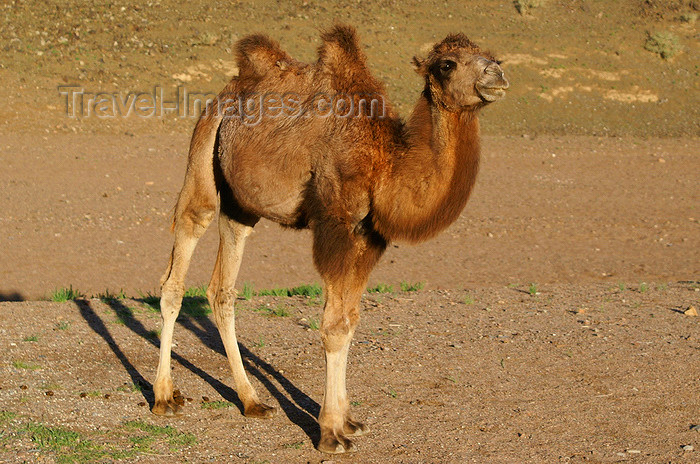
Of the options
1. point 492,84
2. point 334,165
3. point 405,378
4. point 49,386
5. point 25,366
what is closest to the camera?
point 492,84

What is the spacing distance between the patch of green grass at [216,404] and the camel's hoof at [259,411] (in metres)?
0.21

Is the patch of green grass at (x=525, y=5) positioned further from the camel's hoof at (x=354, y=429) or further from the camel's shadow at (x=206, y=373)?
the camel's hoof at (x=354, y=429)

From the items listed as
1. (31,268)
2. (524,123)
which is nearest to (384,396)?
(31,268)

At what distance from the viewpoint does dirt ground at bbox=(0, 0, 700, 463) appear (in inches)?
241

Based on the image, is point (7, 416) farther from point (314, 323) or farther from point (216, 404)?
point (314, 323)

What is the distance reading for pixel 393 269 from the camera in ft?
45.4

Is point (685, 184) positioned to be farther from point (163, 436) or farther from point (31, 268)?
point (163, 436)

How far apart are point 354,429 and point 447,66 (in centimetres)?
245

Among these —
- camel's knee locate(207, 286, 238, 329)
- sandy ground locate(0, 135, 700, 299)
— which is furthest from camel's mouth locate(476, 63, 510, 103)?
sandy ground locate(0, 135, 700, 299)

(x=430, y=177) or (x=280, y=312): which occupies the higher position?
(x=430, y=177)

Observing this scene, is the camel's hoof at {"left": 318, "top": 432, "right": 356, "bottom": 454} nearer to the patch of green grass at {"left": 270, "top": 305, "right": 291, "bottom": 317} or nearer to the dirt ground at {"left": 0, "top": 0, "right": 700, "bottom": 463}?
the dirt ground at {"left": 0, "top": 0, "right": 700, "bottom": 463}

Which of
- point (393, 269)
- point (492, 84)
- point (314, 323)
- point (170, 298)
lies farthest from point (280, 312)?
point (393, 269)

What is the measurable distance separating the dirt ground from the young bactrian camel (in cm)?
70

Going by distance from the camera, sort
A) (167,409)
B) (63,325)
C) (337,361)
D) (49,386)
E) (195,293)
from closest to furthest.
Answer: (337,361) → (167,409) → (49,386) → (63,325) → (195,293)
